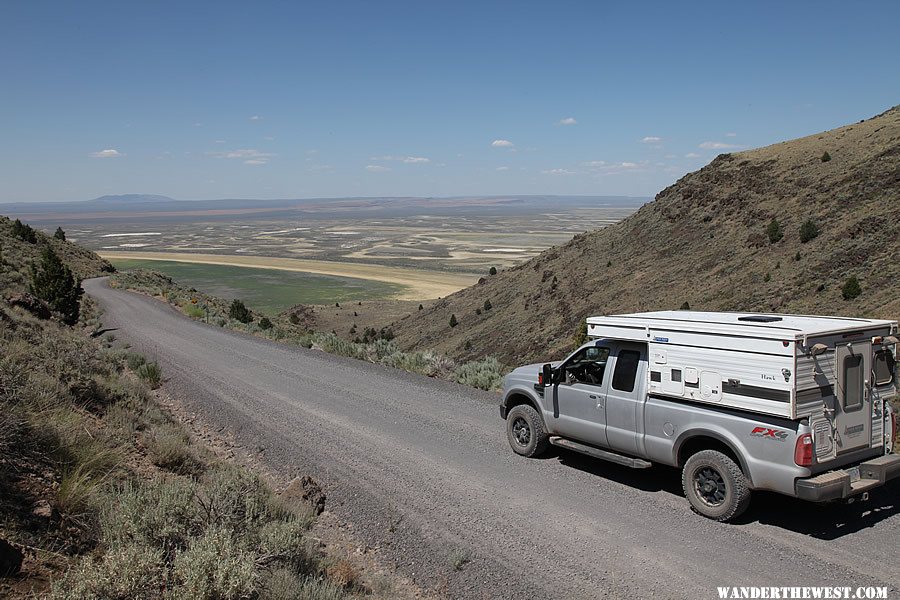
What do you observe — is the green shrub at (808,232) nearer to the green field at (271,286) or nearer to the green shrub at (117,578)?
the green shrub at (117,578)

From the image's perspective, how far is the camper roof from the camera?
257 inches

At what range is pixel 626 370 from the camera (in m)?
8.16

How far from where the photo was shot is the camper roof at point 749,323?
6.53 metres

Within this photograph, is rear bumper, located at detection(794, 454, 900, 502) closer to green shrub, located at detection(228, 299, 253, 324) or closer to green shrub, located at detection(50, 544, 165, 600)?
green shrub, located at detection(50, 544, 165, 600)

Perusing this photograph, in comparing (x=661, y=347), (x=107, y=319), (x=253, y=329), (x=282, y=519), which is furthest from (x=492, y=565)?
(x=107, y=319)

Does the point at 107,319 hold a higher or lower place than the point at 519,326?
higher

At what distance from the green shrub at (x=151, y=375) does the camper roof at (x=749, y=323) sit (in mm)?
11356

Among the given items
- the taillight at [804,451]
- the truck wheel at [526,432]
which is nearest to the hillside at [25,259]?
the truck wheel at [526,432]

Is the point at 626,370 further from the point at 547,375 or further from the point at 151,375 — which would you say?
the point at 151,375

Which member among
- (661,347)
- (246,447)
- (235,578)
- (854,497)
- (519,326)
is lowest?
(519,326)

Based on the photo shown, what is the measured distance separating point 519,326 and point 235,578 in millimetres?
40788

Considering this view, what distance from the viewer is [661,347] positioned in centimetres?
763

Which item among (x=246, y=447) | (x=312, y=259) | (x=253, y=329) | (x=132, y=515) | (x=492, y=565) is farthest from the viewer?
(x=312, y=259)

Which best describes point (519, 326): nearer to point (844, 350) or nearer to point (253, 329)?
point (253, 329)
